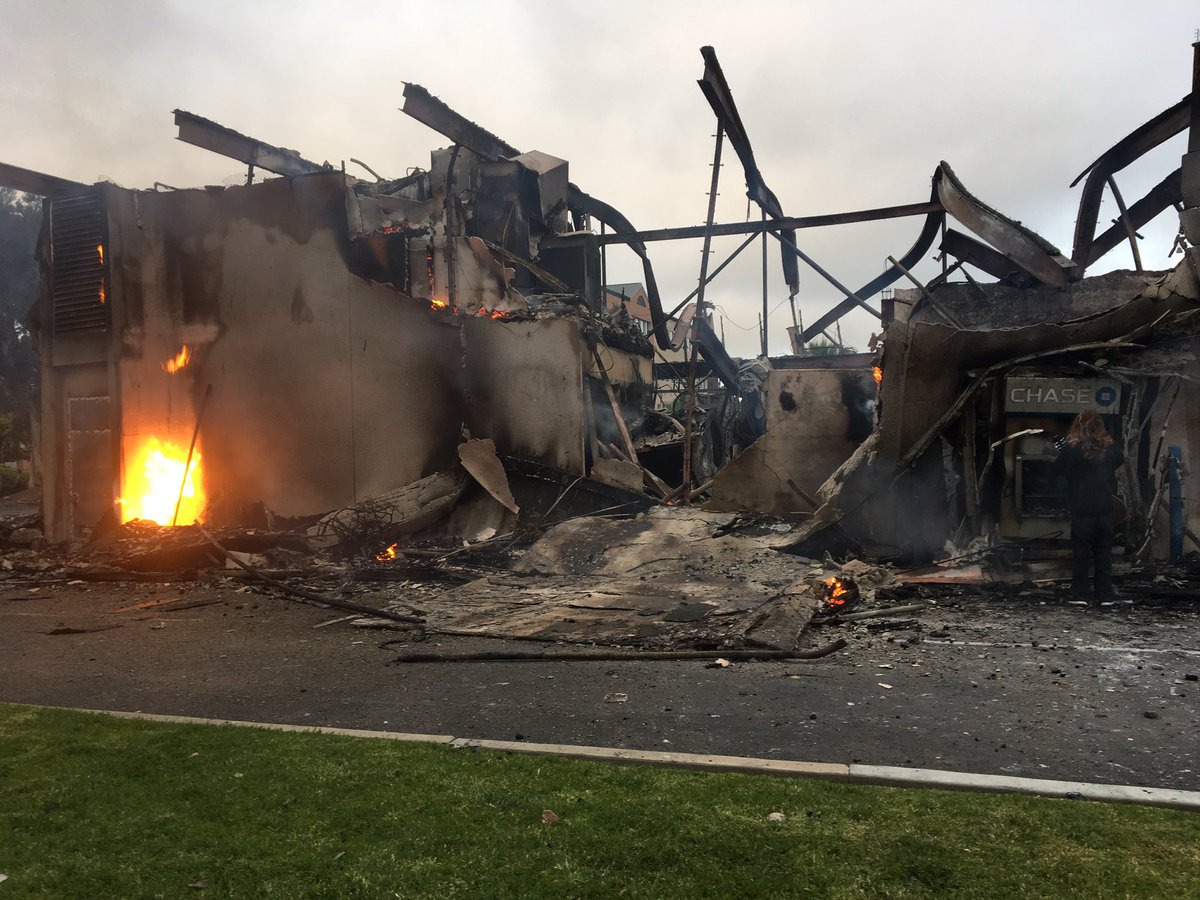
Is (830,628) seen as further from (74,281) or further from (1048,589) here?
(74,281)

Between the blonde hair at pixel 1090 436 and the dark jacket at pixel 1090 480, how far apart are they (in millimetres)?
40

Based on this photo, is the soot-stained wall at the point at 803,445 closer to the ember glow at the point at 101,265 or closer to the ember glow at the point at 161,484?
the ember glow at the point at 161,484

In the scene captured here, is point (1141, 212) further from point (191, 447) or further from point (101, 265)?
point (101, 265)

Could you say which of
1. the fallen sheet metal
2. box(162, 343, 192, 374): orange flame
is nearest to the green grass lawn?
the fallen sheet metal

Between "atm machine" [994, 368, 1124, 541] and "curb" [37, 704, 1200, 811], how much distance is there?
5436 millimetres

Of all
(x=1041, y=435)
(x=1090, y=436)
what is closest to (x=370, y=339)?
(x=1041, y=435)

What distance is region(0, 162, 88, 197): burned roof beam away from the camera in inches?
574

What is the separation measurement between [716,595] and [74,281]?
43.4 ft

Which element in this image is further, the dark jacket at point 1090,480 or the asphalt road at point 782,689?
the dark jacket at point 1090,480

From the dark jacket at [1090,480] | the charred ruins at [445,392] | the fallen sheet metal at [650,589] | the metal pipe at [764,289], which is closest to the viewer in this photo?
the fallen sheet metal at [650,589]

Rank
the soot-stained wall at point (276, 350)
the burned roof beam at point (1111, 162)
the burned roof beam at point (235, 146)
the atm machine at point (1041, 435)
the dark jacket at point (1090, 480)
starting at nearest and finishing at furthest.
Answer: the dark jacket at point (1090, 480), the atm machine at point (1041, 435), the burned roof beam at point (1111, 162), the soot-stained wall at point (276, 350), the burned roof beam at point (235, 146)

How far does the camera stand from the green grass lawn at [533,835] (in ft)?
9.54

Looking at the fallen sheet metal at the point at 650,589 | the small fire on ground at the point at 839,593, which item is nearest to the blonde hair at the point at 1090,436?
the small fire on ground at the point at 839,593

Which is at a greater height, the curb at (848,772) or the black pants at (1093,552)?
the black pants at (1093,552)
